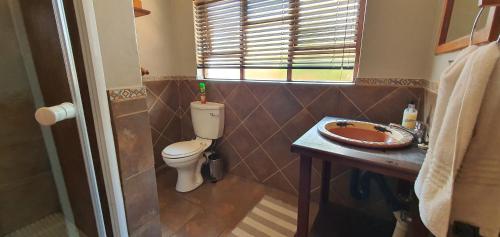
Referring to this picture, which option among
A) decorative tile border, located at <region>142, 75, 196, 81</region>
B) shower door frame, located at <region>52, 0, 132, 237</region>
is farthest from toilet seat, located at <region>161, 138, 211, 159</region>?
shower door frame, located at <region>52, 0, 132, 237</region>

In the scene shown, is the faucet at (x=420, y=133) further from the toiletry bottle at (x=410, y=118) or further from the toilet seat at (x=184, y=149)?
the toilet seat at (x=184, y=149)

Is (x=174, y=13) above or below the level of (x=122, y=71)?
above

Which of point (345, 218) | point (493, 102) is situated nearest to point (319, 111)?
point (345, 218)

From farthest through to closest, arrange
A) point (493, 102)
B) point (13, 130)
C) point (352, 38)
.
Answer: point (352, 38) < point (13, 130) < point (493, 102)

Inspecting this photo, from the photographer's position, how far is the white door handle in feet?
1.98

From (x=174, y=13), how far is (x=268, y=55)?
1.15m

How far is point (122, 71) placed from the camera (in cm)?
83

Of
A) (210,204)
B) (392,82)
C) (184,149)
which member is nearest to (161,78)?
(184,149)

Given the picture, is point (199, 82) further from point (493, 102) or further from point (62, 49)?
point (493, 102)

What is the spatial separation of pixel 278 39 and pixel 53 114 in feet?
5.03

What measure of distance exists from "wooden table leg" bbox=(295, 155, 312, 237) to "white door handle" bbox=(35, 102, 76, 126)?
3.01 feet

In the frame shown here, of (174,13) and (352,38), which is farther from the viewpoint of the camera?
(174,13)

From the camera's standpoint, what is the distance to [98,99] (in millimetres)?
710

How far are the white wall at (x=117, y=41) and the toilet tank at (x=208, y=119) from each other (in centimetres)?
116
